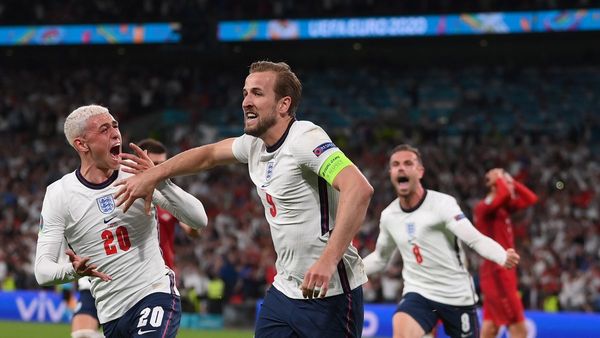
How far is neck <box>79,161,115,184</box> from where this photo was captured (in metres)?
6.64

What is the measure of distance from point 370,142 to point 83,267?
20.9m

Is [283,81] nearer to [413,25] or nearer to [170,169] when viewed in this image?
[170,169]

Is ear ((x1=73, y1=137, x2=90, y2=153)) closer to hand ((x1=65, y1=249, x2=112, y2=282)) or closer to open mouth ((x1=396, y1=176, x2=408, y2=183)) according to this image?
hand ((x1=65, y1=249, x2=112, y2=282))

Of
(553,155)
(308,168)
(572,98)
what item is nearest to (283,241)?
(308,168)

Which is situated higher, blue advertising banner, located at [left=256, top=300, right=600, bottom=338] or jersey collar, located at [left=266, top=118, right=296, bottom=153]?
jersey collar, located at [left=266, top=118, right=296, bottom=153]

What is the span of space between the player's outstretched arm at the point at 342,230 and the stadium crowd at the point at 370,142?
44.3ft

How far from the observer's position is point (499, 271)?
12.1 meters

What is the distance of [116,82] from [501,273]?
2222 centimetres

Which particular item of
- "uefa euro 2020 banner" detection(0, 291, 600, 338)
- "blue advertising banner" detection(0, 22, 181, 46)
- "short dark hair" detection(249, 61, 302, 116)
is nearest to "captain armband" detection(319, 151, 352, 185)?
"short dark hair" detection(249, 61, 302, 116)

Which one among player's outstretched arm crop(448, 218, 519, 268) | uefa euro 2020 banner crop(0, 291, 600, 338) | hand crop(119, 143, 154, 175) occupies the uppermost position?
hand crop(119, 143, 154, 175)

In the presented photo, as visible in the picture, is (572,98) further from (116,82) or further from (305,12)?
(116,82)

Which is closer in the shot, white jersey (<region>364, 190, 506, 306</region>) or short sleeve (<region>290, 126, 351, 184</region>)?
short sleeve (<region>290, 126, 351, 184</region>)

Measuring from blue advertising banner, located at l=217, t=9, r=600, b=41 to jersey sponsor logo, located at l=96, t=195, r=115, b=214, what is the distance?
18098 millimetres

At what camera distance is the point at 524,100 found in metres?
27.8
